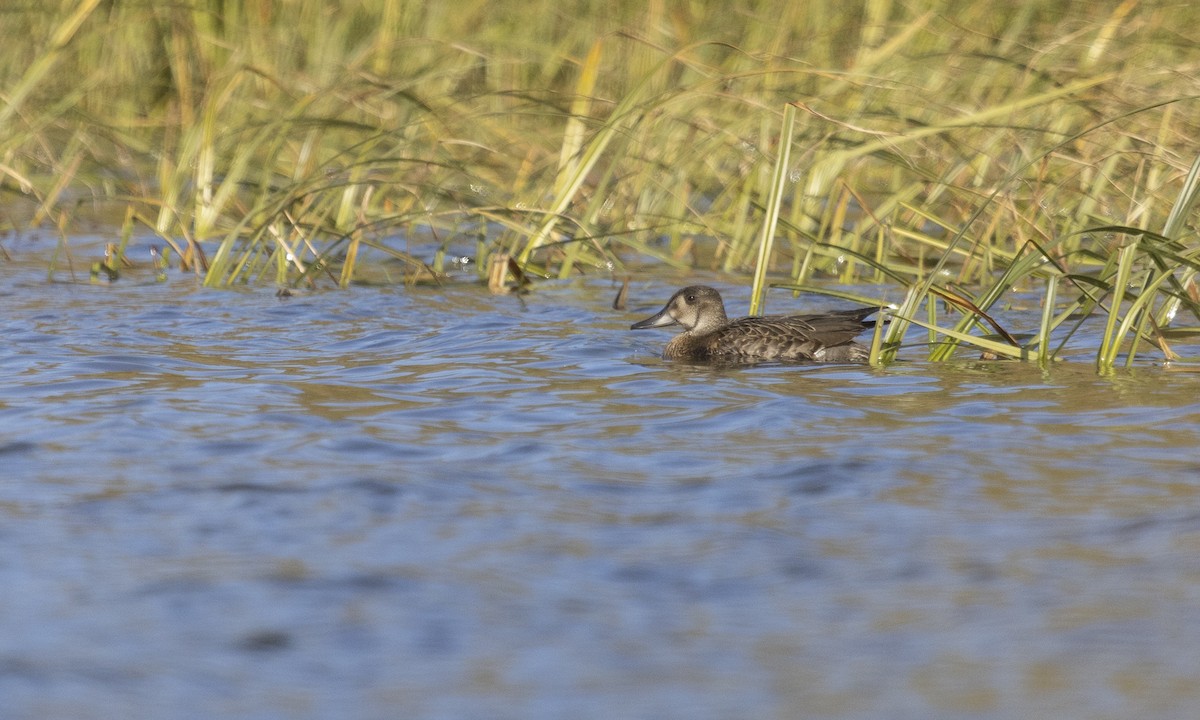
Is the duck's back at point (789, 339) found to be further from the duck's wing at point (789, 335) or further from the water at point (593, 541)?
the water at point (593, 541)

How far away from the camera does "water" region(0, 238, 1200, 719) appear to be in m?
3.08

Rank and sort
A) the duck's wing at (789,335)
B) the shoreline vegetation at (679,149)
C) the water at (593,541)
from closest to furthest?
the water at (593,541)
the duck's wing at (789,335)
the shoreline vegetation at (679,149)

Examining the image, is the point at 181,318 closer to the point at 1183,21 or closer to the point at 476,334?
the point at 476,334

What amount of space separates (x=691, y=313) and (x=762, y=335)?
629mm

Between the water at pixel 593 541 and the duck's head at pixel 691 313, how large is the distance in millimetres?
966

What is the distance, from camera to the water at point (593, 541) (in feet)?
10.1

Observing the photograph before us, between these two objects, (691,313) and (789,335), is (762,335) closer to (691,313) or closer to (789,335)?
(789,335)

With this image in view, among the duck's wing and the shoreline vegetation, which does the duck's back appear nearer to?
the duck's wing

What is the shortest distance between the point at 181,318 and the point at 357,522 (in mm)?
3694

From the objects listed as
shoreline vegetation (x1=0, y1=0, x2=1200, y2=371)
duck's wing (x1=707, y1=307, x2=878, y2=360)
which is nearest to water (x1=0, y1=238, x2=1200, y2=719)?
duck's wing (x1=707, y1=307, x2=878, y2=360)

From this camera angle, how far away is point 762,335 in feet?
22.1

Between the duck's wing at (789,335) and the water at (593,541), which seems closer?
the water at (593,541)

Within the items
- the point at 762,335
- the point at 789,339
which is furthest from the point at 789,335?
the point at 762,335

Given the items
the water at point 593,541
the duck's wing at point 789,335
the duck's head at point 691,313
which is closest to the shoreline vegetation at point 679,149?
the duck's wing at point 789,335
